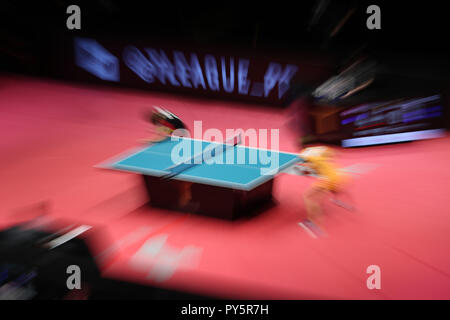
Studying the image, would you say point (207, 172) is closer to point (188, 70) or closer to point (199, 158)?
point (199, 158)

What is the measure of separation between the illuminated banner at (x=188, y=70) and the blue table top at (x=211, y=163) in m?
2.70

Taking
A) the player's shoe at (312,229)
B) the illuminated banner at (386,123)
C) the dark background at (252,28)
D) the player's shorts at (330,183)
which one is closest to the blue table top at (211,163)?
the player's shorts at (330,183)

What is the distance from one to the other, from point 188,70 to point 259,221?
3.50 m

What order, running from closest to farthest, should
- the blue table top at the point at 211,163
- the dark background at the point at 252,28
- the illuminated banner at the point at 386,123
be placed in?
the blue table top at the point at 211,163, the illuminated banner at the point at 386,123, the dark background at the point at 252,28

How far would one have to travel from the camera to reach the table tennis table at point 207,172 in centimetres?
232

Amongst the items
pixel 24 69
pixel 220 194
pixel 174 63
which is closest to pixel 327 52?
pixel 174 63

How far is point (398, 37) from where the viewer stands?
17.2 ft

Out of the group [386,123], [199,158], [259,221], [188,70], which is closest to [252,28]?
[188,70]

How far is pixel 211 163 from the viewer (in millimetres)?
2549

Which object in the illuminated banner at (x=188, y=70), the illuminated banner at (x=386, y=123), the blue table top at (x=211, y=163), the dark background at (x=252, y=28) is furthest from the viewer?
the illuminated banner at (x=188, y=70)

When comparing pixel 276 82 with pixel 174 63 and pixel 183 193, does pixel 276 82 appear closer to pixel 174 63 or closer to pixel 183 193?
pixel 174 63

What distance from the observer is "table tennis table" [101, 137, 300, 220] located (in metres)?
2.32

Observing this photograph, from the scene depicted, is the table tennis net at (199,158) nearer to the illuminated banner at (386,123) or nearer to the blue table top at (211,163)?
the blue table top at (211,163)
